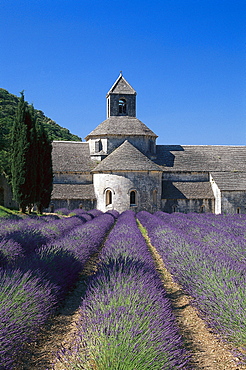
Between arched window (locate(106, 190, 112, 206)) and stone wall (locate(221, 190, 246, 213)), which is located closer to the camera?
arched window (locate(106, 190, 112, 206))

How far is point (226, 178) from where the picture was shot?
96.6ft

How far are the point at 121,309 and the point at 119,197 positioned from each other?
74.7ft

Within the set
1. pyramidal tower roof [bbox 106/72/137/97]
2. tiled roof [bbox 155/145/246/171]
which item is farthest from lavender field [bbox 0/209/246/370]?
pyramidal tower roof [bbox 106/72/137/97]

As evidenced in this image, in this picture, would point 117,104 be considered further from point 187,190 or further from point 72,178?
point 187,190

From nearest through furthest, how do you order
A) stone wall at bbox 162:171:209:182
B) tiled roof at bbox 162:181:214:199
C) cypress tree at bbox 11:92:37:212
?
cypress tree at bbox 11:92:37:212 < tiled roof at bbox 162:181:214:199 < stone wall at bbox 162:171:209:182

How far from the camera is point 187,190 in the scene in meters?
29.4

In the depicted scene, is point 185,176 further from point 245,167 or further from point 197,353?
point 197,353

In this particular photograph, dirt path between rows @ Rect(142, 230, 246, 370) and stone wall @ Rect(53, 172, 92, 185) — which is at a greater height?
stone wall @ Rect(53, 172, 92, 185)

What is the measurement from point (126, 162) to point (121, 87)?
9.91 metres

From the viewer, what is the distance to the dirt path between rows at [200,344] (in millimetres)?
3631

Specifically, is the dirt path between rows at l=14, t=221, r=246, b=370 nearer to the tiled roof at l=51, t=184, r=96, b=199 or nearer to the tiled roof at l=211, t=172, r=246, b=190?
the tiled roof at l=51, t=184, r=96, b=199

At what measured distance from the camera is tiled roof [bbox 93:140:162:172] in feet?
86.5

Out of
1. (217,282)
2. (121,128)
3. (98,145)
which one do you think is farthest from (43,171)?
(217,282)

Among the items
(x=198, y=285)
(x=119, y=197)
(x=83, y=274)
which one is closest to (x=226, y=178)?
(x=119, y=197)
